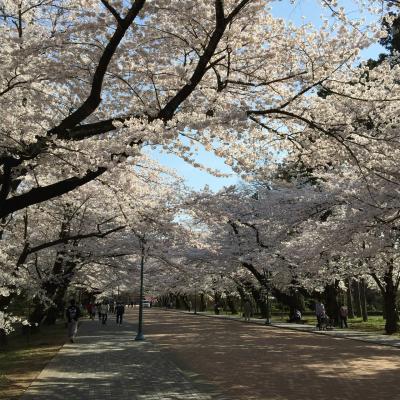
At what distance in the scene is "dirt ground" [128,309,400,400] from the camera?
8.96m

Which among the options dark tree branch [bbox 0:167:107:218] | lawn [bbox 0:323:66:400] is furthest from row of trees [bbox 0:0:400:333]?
lawn [bbox 0:323:66:400]

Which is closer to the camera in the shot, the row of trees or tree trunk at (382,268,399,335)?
the row of trees

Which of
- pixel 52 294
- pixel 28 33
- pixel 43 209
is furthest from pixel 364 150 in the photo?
pixel 52 294

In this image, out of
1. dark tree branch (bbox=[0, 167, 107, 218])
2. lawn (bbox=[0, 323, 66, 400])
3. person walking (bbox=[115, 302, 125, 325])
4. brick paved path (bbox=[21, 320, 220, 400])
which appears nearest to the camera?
dark tree branch (bbox=[0, 167, 107, 218])

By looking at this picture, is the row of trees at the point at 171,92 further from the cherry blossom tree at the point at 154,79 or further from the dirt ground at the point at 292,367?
the dirt ground at the point at 292,367

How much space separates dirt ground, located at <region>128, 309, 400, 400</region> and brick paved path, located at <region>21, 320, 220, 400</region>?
0.70 metres

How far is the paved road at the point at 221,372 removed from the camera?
871cm

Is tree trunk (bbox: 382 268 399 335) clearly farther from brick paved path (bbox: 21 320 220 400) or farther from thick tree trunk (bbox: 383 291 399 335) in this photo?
brick paved path (bbox: 21 320 220 400)

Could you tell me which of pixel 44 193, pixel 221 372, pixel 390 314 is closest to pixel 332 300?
pixel 390 314

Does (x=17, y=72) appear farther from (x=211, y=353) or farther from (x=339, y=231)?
(x=339, y=231)

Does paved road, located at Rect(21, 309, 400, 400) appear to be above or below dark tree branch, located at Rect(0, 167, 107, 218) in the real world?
below

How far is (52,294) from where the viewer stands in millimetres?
23406

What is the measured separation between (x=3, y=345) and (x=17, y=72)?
42.9 ft

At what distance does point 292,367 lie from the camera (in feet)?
39.4
